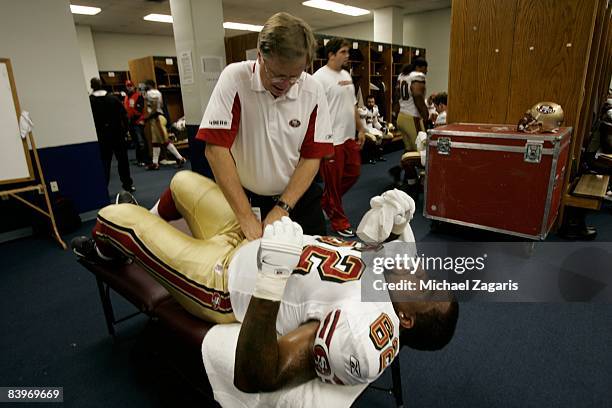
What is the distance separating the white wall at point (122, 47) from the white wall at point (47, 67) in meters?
6.82

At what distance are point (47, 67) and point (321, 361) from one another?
3633 mm

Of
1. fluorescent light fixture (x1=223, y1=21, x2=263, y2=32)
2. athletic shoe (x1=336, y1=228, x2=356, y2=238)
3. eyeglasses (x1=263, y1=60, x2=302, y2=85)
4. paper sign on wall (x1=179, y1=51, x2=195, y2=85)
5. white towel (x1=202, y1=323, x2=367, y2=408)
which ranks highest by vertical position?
fluorescent light fixture (x1=223, y1=21, x2=263, y2=32)

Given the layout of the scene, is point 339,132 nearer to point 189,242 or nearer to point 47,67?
point 189,242

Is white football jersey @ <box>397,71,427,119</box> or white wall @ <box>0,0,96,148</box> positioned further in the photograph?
white football jersey @ <box>397,71,427,119</box>

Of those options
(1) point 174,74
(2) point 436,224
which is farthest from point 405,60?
(2) point 436,224

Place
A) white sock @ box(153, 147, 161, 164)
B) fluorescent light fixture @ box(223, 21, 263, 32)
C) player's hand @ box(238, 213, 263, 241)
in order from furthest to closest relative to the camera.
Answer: fluorescent light fixture @ box(223, 21, 263, 32)
white sock @ box(153, 147, 161, 164)
player's hand @ box(238, 213, 263, 241)

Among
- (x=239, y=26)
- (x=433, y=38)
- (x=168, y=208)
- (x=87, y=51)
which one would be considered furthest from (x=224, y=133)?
(x=239, y=26)

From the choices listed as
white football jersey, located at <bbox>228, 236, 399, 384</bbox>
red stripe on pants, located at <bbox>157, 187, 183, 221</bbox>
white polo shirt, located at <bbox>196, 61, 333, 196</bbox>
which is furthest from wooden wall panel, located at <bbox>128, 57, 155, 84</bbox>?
white football jersey, located at <bbox>228, 236, 399, 384</bbox>

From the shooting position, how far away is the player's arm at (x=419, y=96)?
4148 millimetres

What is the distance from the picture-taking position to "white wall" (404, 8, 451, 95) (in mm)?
8516

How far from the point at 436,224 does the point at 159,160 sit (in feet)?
16.9

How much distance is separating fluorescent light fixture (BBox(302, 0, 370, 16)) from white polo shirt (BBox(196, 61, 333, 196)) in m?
6.78

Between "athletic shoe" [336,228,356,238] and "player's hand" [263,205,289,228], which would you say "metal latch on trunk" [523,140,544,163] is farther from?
"player's hand" [263,205,289,228]

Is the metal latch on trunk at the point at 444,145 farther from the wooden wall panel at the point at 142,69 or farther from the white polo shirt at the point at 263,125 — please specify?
the wooden wall panel at the point at 142,69
